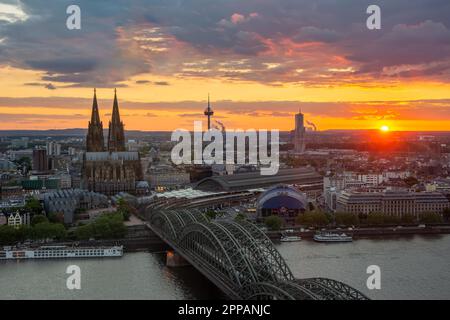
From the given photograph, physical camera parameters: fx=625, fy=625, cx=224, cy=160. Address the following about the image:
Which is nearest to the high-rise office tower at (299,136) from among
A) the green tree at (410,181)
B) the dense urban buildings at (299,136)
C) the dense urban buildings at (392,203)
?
the dense urban buildings at (299,136)

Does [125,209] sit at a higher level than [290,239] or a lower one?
higher

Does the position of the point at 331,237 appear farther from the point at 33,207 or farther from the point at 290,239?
the point at 33,207

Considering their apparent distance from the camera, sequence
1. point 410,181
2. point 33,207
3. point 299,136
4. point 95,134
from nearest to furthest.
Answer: point 33,207 → point 410,181 → point 95,134 → point 299,136

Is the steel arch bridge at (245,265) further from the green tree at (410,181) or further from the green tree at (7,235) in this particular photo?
the green tree at (410,181)

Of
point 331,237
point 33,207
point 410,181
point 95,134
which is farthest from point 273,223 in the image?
point 95,134

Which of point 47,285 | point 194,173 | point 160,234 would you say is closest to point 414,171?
point 194,173

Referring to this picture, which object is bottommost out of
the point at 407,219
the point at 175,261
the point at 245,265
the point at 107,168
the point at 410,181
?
the point at 175,261
